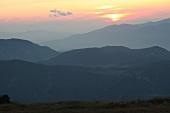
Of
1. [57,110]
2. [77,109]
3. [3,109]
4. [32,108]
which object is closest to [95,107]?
[77,109]

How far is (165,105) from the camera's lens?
28.6 meters

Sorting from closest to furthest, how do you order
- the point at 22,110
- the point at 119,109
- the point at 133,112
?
1. the point at 133,112
2. the point at 119,109
3. the point at 22,110

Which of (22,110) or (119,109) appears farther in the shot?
(22,110)

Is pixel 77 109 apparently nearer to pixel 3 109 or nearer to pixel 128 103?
pixel 128 103

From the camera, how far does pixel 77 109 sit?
1138 inches

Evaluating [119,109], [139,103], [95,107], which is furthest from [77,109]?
[139,103]

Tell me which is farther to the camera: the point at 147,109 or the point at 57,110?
the point at 57,110

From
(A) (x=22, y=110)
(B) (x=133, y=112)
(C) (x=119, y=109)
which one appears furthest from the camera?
(A) (x=22, y=110)

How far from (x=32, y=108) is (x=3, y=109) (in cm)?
271

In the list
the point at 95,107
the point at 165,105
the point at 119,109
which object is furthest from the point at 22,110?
the point at 165,105

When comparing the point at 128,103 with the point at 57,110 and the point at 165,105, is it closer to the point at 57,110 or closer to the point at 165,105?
the point at 165,105

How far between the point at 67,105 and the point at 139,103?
6802mm

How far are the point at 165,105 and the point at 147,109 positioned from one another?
8.89ft

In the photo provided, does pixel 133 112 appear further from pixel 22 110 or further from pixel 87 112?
pixel 22 110
